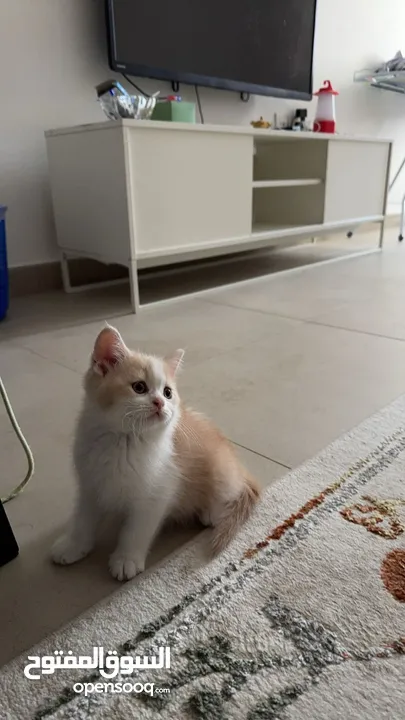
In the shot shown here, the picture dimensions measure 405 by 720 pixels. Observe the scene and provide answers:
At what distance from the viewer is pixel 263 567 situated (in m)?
0.65

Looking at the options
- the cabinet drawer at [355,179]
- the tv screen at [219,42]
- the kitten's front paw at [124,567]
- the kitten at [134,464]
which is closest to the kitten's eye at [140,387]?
the kitten at [134,464]

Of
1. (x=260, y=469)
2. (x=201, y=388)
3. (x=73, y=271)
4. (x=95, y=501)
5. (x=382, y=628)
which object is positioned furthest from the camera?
(x=73, y=271)

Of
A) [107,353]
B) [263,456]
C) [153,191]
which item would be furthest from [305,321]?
[107,353]

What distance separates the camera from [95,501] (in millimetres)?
692

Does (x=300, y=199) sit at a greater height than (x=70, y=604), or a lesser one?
greater

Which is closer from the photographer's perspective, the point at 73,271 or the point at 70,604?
the point at 70,604

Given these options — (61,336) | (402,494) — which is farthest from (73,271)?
(402,494)

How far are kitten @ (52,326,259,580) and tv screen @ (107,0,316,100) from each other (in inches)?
68.8

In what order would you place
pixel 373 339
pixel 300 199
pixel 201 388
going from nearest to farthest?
pixel 201 388, pixel 373 339, pixel 300 199

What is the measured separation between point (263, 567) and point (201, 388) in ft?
1.96

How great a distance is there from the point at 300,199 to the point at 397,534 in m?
2.30

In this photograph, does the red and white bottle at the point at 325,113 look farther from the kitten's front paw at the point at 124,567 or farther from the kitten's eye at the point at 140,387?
the kitten's front paw at the point at 124,567

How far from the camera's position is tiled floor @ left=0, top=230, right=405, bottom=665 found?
668 millimetres

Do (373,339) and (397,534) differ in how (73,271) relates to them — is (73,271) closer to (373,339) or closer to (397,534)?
(373,339)
